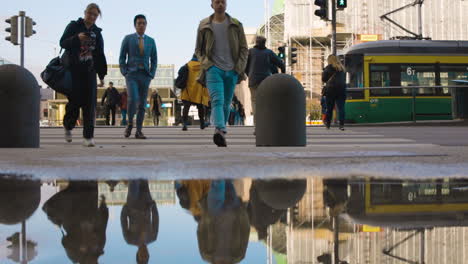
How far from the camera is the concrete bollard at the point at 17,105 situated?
6.75m

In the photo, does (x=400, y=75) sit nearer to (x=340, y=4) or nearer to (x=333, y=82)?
(x=340, y=4)

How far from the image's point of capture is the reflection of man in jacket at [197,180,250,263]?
161 centimetres

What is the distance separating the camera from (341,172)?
3.83m

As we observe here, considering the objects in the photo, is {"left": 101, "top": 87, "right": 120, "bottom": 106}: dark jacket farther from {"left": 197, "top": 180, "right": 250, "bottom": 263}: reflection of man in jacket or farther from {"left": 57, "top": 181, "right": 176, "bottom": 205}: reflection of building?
{"left": 197, "top": 180, "right": 250, "bottom": 263}: reflection of man in jacket

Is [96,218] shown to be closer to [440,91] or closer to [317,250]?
[317,250]

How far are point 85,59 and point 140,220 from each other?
5.44 metres

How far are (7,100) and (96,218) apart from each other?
197 inches

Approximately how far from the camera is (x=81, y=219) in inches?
84.2

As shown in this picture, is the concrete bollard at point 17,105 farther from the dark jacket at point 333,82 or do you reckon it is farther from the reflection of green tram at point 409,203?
the dark jacket at point 333,82

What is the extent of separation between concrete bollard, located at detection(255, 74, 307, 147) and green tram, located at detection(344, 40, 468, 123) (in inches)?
579

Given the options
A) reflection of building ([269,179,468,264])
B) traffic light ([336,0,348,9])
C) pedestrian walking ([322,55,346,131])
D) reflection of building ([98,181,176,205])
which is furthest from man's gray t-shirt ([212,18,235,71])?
traffic light ([336,0,348,9])

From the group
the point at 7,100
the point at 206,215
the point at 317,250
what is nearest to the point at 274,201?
the point at 206,215

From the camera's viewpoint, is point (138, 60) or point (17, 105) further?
point (138, 60)

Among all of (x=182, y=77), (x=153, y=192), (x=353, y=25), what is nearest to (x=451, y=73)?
(x=182, y=77)
